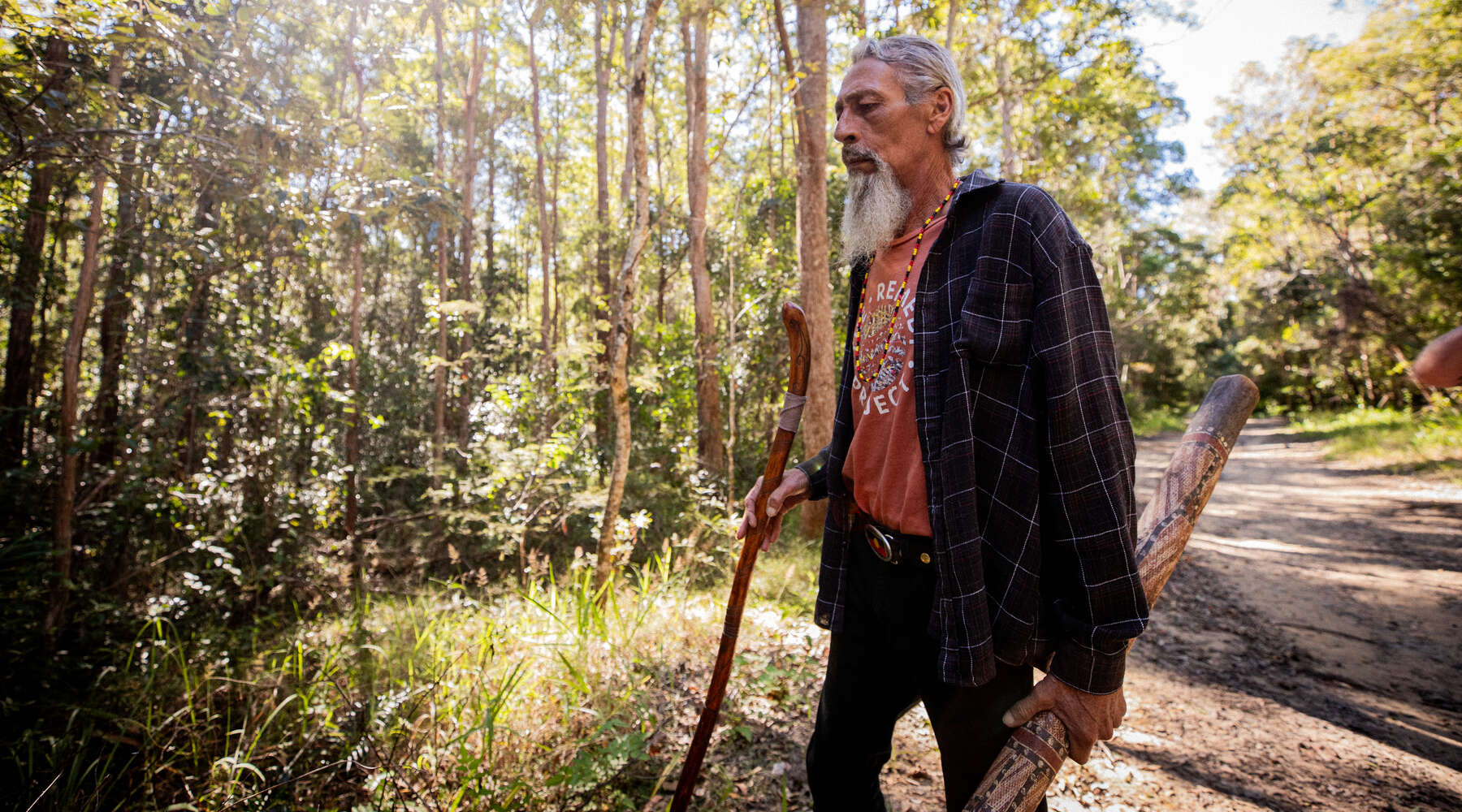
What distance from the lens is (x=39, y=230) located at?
197 inches

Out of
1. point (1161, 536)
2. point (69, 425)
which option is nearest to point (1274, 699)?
point (1161, 536)

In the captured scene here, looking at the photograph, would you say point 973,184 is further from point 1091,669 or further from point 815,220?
point 815,220

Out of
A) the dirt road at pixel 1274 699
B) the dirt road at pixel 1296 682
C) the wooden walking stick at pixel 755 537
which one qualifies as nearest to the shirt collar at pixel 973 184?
the wooden walking stick at pixel 755 537

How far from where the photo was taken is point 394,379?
33.5 ft

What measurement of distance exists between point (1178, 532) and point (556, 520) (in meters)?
5.77

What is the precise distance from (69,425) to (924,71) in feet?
18.9

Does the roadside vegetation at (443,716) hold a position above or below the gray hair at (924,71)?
below

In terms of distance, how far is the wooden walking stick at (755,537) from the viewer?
5.74 ft

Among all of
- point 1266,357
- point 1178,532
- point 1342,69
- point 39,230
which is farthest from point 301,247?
point 1266,357

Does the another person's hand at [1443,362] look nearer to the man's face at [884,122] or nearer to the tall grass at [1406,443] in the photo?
the man's face at [884,122]

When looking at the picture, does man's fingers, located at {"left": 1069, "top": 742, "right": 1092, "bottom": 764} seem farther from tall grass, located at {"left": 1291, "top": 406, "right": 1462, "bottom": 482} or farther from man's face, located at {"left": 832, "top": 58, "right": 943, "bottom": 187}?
tall grass, located at {"left": 1291, "top": 406, "right": 1462, "bottom": 482}

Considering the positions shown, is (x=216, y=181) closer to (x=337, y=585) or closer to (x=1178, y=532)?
(x=337, y=585)

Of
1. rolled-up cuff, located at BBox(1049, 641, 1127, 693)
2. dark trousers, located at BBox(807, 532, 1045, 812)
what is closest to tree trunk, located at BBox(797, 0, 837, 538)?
dark trousers, located at BBox(807, 532, 1045, 812)

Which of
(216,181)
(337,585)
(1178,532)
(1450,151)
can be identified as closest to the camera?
(1178,532)
